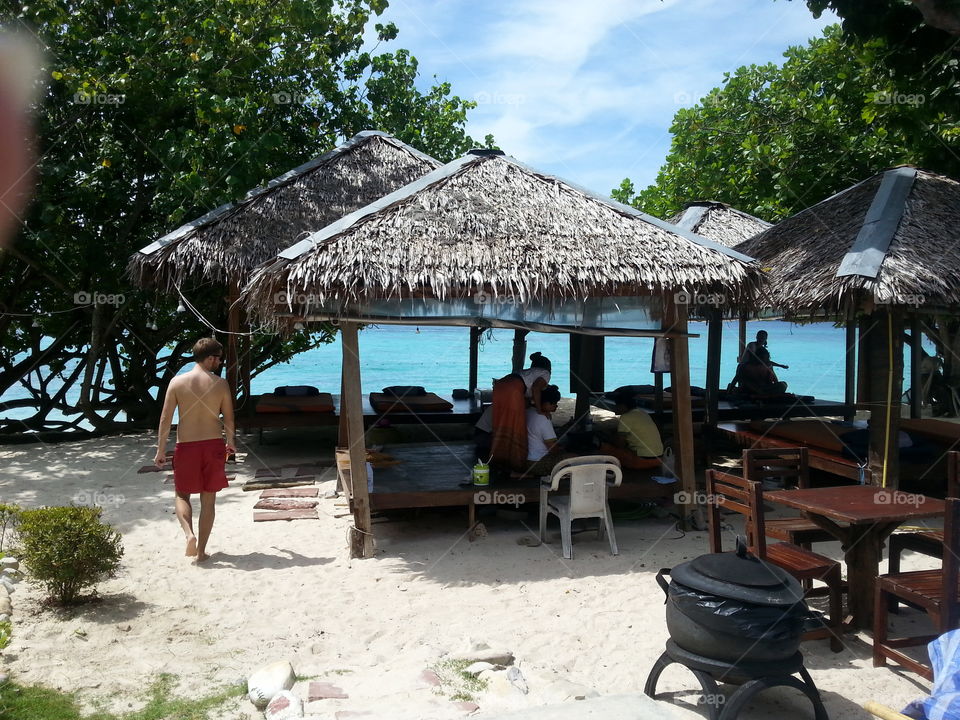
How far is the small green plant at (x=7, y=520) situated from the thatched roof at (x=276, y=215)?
3375mm

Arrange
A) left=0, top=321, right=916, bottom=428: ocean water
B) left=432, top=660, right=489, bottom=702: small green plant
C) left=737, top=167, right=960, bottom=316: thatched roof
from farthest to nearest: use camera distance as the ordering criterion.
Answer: left=0, top=321, right=916, bottom=428: ocean water
left=737, top=167, right=960, bottom=316: thatched roof
left=432, top=660, right=489, bottom=702: small green plant

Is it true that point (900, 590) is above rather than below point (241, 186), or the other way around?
below

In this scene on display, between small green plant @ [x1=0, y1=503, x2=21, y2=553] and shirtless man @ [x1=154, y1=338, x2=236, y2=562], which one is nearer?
small green plant @ [x1=0, y1=503, x2=21, y2=553]

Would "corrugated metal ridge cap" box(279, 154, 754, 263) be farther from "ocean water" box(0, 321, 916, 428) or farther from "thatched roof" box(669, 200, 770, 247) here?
"ocean water" box(0, 321, 916, 428)

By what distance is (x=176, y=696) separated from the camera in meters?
3.62

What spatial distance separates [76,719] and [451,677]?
1.72 metres

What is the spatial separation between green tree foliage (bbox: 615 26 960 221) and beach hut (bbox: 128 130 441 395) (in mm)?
5748

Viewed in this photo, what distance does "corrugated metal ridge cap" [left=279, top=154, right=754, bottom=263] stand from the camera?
577cm

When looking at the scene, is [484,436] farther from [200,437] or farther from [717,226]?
[717,226]

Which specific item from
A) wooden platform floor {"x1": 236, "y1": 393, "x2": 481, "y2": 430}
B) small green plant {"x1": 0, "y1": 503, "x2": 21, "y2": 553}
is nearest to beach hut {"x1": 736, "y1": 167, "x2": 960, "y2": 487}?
wooden platform floor {"x1": 236, "y1": 393, "x2": 481, "y2": 430}

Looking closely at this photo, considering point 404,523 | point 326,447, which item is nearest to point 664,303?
point 404,523

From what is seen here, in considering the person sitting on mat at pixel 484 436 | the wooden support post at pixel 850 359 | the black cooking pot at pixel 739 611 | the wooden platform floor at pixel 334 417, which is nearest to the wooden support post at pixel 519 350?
the wooden platform floor at pixel 334 417

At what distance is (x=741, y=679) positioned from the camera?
3.24 meters

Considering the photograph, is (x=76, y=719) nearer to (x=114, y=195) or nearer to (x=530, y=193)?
(x=530, y=193)
